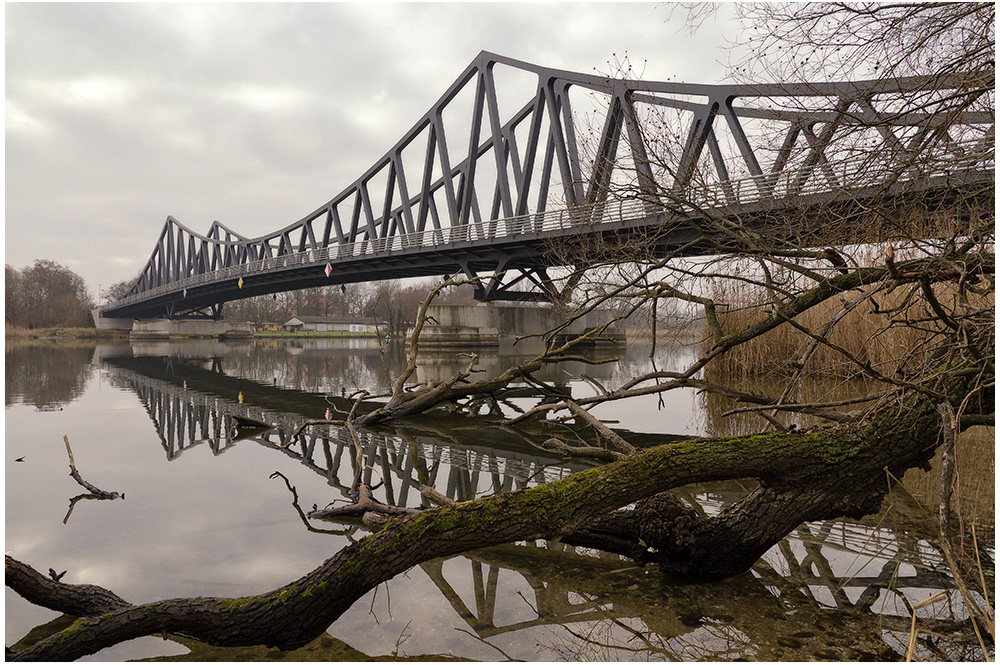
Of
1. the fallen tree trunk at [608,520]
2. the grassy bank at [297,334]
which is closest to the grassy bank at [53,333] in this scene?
the grassy bank at [297,334]

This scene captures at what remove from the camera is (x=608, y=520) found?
366 centimetres

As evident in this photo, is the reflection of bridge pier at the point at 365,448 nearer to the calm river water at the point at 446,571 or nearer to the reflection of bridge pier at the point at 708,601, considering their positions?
the calm river water at the point at 446,571

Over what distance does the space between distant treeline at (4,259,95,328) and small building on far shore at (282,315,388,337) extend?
3347cm

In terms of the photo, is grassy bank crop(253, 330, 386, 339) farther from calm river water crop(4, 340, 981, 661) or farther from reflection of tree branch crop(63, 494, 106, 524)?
reflection of tree branch crop(63, 494, 106, 524)

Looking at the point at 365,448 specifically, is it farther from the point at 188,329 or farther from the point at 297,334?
the point at 297,334

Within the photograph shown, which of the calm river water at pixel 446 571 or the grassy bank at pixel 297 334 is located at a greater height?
the grassy bank at pixel 297 334

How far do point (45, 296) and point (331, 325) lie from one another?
48.0 metres

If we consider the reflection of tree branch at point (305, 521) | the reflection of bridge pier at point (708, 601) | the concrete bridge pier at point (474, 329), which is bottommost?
the reflection of bridge pier at point (708, 601)

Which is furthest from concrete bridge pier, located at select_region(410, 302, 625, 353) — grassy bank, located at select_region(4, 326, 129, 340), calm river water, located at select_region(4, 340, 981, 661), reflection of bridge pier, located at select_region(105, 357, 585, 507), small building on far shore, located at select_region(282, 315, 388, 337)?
small building on far shore, located at select_region(282, 315, 388, 337)

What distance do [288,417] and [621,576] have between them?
Result: 813cm

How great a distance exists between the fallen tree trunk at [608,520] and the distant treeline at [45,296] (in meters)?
68.3

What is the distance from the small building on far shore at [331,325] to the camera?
103 metres

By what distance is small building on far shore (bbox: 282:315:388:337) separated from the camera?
103m

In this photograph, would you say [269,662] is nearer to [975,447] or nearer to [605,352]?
[975,447]
